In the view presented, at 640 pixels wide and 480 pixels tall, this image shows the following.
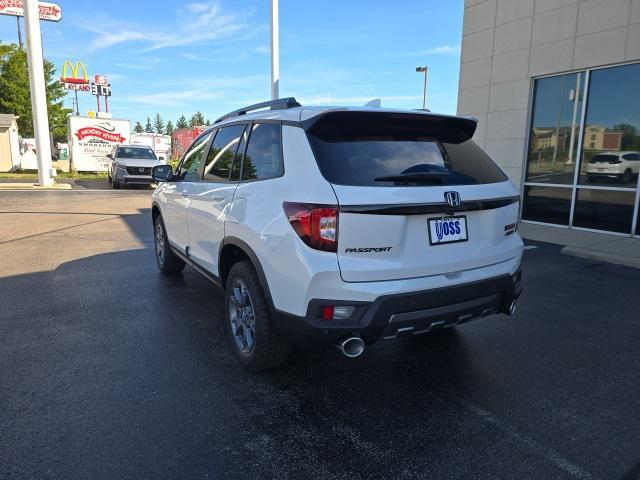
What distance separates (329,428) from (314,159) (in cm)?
159

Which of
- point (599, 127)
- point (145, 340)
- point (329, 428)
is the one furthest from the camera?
point (599, 127)

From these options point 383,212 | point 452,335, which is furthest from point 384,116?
point 452,335

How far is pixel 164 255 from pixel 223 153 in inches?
92.3

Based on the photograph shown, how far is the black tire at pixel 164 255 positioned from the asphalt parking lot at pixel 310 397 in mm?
631

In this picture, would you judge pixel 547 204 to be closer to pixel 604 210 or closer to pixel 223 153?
pixel 604 210

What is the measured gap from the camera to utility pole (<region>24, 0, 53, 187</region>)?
18.2 metres

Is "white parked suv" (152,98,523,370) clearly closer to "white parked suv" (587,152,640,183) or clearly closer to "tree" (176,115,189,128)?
"white parked suv" (587,152,640,183)

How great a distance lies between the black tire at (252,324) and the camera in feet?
10.2

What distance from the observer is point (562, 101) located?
9.59 metres

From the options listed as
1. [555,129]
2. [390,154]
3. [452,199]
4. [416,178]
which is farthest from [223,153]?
[555,129]

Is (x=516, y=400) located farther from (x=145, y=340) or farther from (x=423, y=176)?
(x=145, y=340)

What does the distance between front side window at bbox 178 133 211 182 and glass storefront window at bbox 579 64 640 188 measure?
7.80 m

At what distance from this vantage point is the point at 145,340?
13.1ft

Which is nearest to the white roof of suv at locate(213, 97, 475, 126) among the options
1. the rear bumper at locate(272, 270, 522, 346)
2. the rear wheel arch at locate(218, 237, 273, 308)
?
the rear wheel arch at locate(218, 237, 273, 308)
